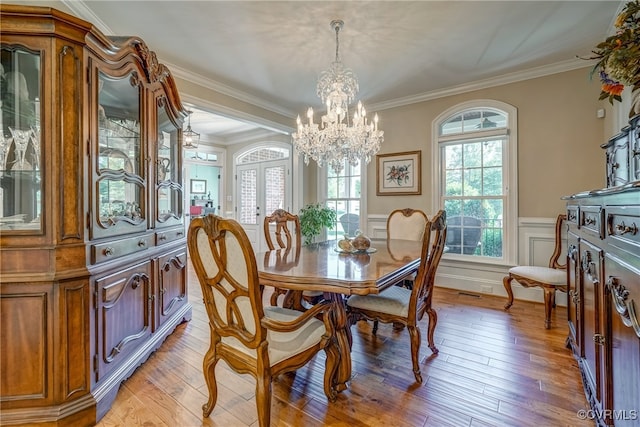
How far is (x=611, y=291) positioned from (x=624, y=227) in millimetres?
314

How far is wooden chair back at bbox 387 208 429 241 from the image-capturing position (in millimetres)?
3309

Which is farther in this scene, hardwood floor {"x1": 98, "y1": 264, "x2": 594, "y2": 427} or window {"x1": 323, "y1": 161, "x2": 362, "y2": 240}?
window {"x1": 323, "y1": 161, "x2": 362, "y2": 240}

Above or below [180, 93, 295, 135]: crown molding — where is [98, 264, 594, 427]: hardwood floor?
below

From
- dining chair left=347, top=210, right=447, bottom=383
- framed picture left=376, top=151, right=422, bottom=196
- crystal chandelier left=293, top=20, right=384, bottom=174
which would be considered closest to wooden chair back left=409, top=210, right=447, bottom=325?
dining chair left=347, top=210, right=447, bottom=383

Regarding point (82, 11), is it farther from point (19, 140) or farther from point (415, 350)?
point (415, 350)

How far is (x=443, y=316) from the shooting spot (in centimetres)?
298

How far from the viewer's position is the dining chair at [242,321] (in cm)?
126

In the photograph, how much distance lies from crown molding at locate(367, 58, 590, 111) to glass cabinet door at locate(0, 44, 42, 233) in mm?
3875

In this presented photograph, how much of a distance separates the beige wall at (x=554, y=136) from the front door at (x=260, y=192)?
3241 mm

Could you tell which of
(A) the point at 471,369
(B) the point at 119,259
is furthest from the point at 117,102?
(A) the point at 471,369

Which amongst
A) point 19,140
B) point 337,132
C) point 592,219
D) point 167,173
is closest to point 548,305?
point 592,219

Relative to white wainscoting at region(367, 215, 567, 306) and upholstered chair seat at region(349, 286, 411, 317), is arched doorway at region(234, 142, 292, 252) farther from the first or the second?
upholstered chair seat at region(349, 286, 411, 317)

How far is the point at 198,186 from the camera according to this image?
21.9ft

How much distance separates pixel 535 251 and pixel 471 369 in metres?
2.11
